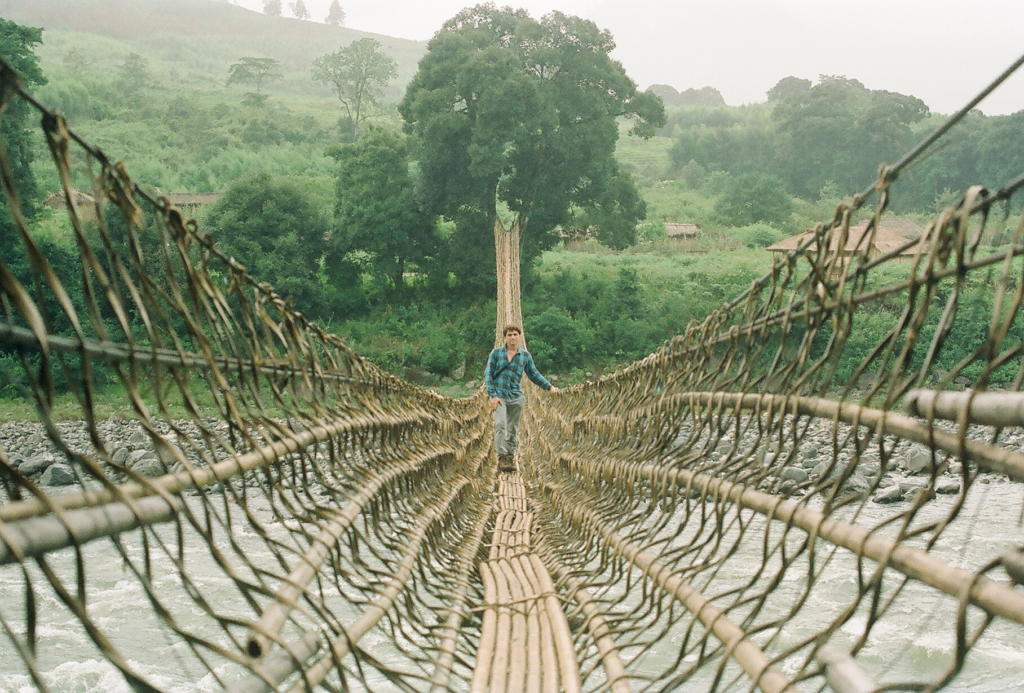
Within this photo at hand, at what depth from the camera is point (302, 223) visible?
10898 mm

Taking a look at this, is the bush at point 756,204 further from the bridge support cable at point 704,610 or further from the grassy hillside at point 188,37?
the grassy hillside at point 188,37

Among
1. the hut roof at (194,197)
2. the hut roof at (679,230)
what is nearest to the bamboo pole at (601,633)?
the hut roof at (194,197)

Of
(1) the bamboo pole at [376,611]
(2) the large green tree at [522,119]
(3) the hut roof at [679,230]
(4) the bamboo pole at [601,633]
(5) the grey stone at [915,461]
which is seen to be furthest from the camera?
(3) the hut roof at [679,230]

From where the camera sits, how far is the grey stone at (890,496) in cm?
474

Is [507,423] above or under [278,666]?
under

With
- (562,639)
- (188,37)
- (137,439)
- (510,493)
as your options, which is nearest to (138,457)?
(137,439)

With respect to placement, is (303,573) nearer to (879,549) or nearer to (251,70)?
(879,549)

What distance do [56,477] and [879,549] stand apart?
5935 millimetres

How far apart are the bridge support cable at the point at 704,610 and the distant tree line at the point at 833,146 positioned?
12.1 meters

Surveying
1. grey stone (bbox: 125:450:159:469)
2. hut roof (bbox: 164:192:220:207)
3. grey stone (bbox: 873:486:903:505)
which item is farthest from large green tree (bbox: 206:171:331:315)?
grey stone (bbox: 873:486:903:505)

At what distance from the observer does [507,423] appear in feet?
11.6

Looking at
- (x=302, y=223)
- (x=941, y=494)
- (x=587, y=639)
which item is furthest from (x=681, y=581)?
(x=302, y=223)

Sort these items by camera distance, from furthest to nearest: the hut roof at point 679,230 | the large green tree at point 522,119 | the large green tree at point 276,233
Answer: the hut roof at point 679,230
the large green tree at point 276,233
the large green tree at point 522,119

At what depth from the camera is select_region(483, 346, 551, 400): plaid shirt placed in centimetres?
337
